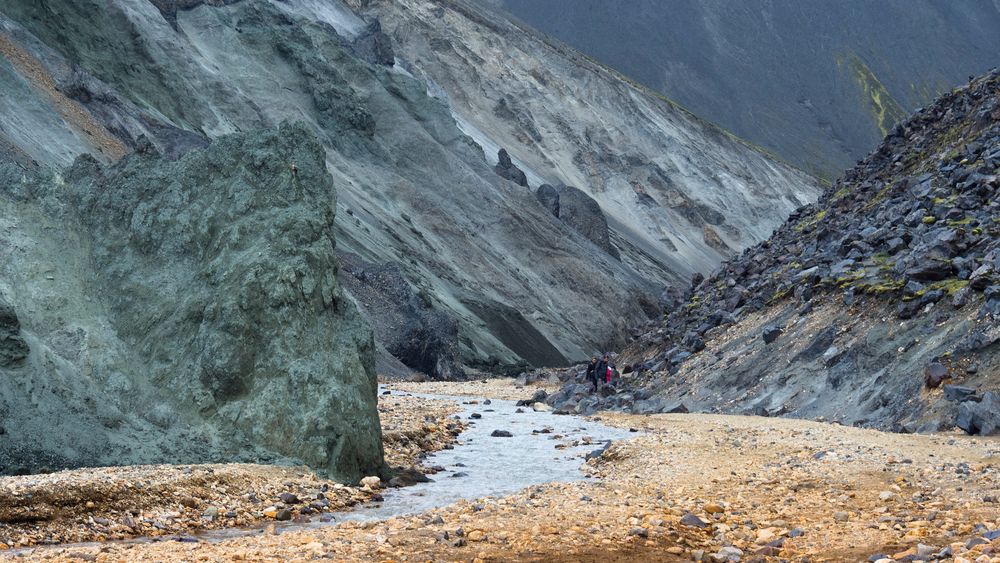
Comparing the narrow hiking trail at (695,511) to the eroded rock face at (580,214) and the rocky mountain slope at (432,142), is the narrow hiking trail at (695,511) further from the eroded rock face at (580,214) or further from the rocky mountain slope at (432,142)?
the eroded rock face at (580,214)

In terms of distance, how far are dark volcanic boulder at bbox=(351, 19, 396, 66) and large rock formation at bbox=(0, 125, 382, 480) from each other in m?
81.4

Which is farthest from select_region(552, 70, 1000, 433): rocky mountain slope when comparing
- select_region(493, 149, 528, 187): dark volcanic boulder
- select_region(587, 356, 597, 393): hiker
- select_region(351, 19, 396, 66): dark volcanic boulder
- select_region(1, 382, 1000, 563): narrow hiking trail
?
select_region(351, 19, 396, 66): dark volcanic boulder

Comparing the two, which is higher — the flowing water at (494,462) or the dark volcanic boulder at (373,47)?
the dark volcanic boulder at (373,47)

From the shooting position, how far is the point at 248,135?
20.5m

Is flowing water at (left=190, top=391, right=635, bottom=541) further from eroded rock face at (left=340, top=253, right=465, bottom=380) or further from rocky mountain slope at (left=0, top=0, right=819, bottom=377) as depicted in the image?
eroded rock face at (left=340, top=253, right=465, bottom=380)

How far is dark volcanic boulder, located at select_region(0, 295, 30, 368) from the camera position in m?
14.8

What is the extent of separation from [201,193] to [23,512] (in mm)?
8866

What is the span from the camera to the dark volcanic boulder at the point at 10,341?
14.8m

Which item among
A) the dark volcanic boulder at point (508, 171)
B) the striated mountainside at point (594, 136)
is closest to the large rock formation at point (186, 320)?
the dark volcanic boulder at point (508, 171)

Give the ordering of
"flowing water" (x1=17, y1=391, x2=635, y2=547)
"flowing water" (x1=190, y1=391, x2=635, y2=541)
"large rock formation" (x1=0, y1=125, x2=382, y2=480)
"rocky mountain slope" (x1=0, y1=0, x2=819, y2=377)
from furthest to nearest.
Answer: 1. "rocky mountain slope" (x1=0, y1=0, x2=819, y2=377)
2. "large rock formation" (x1=0, y1=125, x2=382, y2=480)
3. "flowing water" (x1=190, y1=391, x2=635, y2=541)
4. "flowing water" (x1=17, y1=391, x2=635, y2=547)

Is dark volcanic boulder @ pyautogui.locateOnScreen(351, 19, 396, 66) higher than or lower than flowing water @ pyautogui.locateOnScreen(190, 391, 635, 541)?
higher

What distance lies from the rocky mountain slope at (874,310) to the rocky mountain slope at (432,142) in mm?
16271

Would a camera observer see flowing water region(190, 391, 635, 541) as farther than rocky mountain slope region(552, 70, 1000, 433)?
No

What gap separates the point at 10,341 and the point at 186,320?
129 inches
